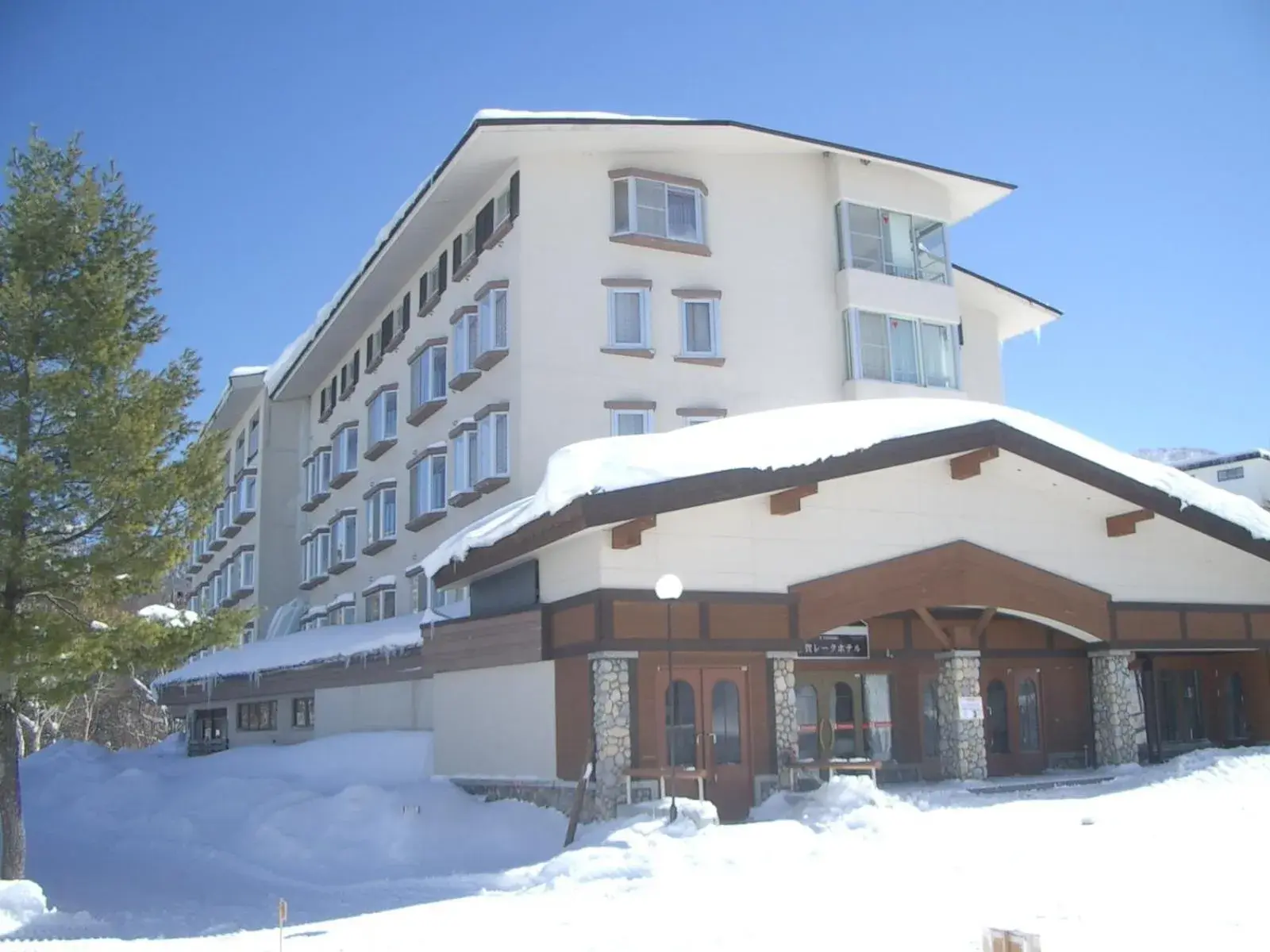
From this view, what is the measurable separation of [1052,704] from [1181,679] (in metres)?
3.24

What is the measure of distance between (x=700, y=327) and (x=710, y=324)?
0.84 feet

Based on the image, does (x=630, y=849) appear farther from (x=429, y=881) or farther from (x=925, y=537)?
(x=925, y=537)

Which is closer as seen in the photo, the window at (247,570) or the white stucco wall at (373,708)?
the white stucco wall at (373,708)

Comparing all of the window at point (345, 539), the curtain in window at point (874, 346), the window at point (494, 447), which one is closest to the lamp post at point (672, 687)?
the window at point (494, 447)

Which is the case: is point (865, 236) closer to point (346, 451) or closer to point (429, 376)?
point (429, 376)

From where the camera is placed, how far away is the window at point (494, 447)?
27.4 metres

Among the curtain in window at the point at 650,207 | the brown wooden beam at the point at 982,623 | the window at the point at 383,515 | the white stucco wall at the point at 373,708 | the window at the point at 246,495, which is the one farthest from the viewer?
the window at the point at 246,495

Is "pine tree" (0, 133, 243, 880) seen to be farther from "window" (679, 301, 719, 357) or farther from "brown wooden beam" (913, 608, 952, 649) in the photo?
"window" (679, 301, 719, 357)

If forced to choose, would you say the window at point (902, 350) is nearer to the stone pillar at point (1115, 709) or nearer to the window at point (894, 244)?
the window at point (894, 244)

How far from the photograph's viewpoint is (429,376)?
1270 inches

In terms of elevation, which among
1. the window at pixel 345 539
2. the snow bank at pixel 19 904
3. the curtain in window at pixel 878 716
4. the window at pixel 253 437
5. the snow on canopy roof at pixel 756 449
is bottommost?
the snow bank at pixel 19 904

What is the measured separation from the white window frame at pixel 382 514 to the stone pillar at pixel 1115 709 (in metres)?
19.3

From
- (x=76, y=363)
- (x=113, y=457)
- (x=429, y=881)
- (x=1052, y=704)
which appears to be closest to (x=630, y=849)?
(x=429, y=881)

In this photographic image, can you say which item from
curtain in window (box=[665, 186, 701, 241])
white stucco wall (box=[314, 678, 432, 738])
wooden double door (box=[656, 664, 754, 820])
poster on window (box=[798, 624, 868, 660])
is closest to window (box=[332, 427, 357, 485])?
white stucco wall (box=[314, 678, 432, 738])
